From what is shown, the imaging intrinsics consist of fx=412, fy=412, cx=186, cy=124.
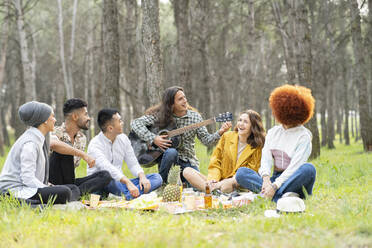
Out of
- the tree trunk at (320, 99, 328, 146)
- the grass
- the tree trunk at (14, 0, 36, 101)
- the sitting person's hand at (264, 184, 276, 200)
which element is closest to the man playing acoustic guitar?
the sitting person's hand at (264, 184, 276, 200)

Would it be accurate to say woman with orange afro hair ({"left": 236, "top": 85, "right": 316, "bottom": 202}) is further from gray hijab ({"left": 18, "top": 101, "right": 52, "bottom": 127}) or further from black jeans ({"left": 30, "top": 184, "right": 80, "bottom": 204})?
gray hijab ({"left": 18, "top": 101, "right": 52, "bottom": 127})

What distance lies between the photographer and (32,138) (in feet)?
14.9

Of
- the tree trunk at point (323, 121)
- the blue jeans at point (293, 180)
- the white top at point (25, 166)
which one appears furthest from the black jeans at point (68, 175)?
the tree trunk at point (323, 121)

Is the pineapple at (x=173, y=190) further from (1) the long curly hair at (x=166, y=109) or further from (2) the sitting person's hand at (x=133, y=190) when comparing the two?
(1) the long curly hair at (x=166, y=109)

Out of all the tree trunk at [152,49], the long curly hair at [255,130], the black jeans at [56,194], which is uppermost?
the tree trunk at [152,49]

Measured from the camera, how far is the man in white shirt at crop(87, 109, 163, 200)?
5.64m

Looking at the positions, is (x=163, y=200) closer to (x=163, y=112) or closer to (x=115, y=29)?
(x=163, y=112)

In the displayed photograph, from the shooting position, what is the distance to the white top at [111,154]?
560cm

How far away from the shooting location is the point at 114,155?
5914 millimetres

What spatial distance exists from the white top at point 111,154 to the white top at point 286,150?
1.85 meters

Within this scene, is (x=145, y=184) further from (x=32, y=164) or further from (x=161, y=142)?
(x=32, y=164)

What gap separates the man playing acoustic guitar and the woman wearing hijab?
2.00 metres

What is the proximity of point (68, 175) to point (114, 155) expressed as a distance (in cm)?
77

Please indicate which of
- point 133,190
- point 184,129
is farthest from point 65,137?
point 184,129
